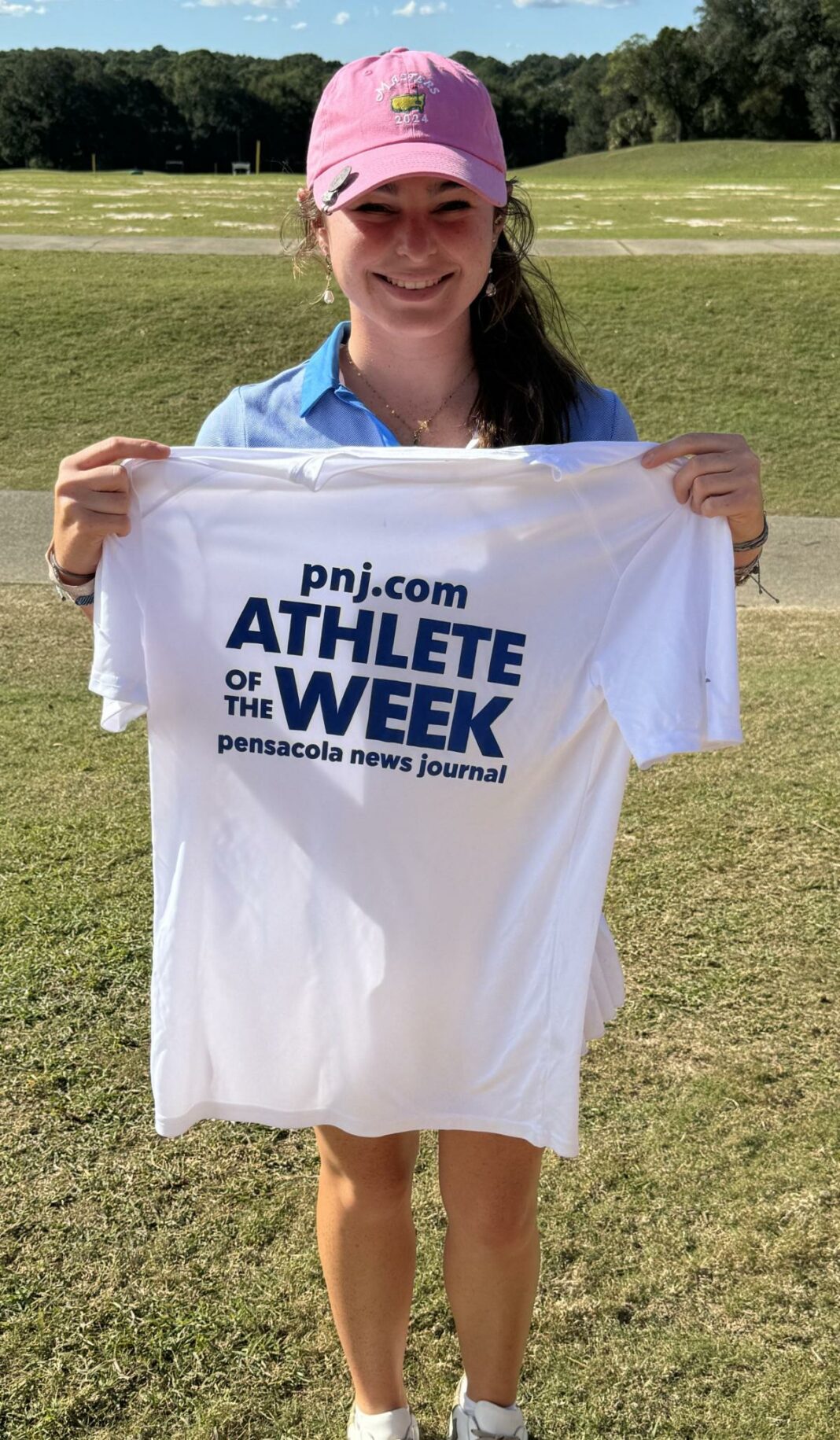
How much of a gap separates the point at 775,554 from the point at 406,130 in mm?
6581

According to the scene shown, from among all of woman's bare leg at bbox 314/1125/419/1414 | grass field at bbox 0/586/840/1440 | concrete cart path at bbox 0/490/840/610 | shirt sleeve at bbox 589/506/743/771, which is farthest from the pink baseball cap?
concrete cart path at bbox 0/490/840/610

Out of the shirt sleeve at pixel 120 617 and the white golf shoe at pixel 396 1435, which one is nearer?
the shirt sleeve at pixel 120 617

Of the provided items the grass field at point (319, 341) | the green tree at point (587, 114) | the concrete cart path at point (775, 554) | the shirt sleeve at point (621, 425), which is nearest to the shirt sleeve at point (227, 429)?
the shirt sleeve at point (621, 425)

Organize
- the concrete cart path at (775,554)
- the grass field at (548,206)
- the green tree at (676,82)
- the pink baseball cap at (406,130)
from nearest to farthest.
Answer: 1. the pink baseball cap at (406,130)
2. the concrete cart path at (775,554)
3. the grass field at (548,206)
4. the green tree at (676,82)

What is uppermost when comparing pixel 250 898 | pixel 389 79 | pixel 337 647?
pixel 389 79

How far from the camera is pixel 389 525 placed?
1706 millimetres

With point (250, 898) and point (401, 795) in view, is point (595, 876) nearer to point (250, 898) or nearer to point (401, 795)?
point (401, 795)

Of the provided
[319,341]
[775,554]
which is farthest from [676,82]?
[775,554]

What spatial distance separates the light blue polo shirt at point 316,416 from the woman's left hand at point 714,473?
0.19 metres

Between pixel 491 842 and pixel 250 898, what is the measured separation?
36 cm

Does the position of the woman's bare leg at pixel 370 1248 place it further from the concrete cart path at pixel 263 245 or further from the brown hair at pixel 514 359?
→ the concrete cart path at pixel 263 245

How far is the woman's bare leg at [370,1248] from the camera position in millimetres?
1916

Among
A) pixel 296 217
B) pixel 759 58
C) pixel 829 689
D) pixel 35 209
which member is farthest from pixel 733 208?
pixel 759 58

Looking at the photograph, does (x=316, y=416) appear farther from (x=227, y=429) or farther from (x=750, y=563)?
(x=750, y=563)
